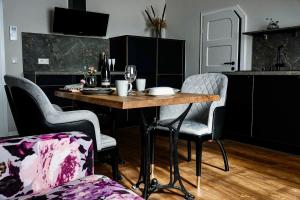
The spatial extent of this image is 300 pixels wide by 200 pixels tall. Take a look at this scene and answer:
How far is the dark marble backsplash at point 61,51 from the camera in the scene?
464cm

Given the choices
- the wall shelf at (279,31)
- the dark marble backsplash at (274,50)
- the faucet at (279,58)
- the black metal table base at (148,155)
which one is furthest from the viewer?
the faucet at (279,58)

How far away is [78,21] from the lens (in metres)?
4.82

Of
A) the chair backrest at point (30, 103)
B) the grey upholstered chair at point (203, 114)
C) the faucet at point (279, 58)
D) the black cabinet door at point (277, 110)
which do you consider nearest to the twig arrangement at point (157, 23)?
the faucet at point (279, 58)

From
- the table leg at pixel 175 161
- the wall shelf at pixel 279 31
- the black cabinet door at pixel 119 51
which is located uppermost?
the wall shelf at pixel 279 31

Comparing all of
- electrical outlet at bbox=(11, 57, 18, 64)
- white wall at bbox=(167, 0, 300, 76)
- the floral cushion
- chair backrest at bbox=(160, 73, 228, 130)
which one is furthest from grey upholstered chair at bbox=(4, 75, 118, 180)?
white wall at bbox=(167, 0, 300, 76)

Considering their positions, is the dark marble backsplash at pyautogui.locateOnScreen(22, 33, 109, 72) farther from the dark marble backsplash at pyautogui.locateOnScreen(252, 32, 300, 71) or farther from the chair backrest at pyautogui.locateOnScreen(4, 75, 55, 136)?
the chair backrest at pyautogui.locateOnScreen(4, 75, 55, 136)

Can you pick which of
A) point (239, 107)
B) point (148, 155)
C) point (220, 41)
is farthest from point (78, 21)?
point (148, 155)

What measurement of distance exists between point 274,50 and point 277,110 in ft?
3.64

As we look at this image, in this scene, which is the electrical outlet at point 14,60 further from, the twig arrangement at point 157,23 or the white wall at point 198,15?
the white wall at point 198,15

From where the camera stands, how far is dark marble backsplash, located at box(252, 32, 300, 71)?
399 centimetres

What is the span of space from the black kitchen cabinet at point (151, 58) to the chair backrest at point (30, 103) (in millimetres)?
3102

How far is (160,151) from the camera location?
356 centimetres

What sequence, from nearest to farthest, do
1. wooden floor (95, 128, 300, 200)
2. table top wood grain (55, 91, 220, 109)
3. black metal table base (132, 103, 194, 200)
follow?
table top wood grain (55, 91, 220, 109)
black metal table base (132, 103, 194, 200)
wooden floor (95, 128, 300, 200)

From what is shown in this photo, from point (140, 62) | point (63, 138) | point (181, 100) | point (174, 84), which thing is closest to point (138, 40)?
point (140, 62)
